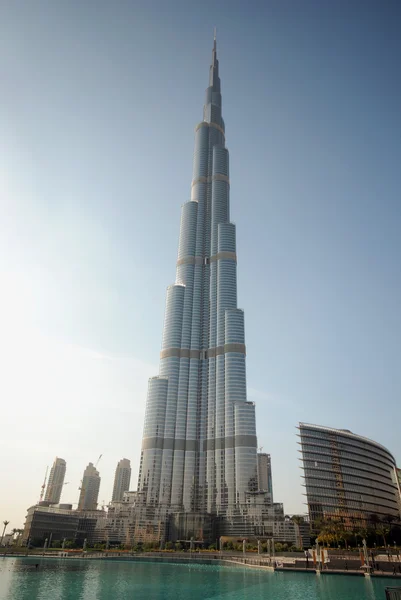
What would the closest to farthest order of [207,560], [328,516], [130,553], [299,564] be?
[299,564]
[207,560]
[130,553]
[328,516]

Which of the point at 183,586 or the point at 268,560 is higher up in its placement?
the point at 268,560

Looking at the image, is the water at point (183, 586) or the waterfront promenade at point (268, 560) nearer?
the water at point (183, 586)

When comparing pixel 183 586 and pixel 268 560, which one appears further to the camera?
pixel 268 560

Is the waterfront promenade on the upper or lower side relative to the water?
upper

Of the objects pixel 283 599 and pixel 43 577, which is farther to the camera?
pixel 43 577

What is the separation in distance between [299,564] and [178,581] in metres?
33.8

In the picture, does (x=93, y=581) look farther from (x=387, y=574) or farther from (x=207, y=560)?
(x=207, y=560)

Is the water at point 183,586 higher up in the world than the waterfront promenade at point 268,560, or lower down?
lower down

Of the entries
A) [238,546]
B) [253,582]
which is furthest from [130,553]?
[253,582]

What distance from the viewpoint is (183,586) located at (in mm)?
80750

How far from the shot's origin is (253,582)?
84.6 m

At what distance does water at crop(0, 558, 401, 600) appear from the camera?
2662 inches

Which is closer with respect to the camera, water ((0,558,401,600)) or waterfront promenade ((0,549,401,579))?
water ((0,558,401,600))

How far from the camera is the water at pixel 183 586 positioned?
67.6 m
